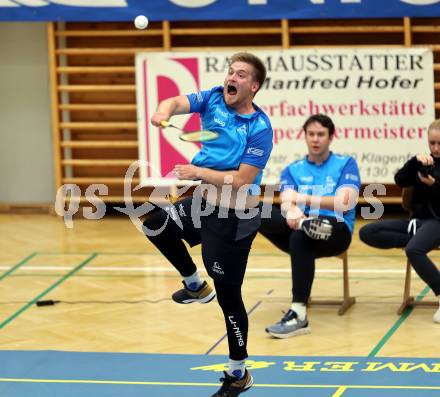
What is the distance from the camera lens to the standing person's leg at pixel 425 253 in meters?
7.91

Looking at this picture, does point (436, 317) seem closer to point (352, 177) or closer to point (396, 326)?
point (396, 326)

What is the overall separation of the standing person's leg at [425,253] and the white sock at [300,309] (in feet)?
2.90

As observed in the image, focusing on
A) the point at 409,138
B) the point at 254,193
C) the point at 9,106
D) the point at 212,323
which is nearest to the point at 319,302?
the point at 212,323

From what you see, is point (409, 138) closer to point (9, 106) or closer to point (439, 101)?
point (439, 101)

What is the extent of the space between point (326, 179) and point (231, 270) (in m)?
2.31

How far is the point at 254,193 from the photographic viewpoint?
6.09 metres

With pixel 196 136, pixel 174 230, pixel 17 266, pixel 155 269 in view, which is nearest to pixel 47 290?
pixel 17 266

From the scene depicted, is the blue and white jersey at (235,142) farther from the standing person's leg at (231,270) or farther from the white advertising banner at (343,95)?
the white advertising banner at (343,95)

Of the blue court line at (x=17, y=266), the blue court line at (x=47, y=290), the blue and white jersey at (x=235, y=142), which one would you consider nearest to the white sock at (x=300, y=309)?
the blue and white jersey at (x=235, y=142)

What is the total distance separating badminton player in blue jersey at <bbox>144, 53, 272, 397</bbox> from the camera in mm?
5910

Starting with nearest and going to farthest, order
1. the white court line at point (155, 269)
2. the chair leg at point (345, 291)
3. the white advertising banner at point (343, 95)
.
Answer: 1. the chair leg at point (345, 291)
2. the white court line at point (155, 269)
3. the white advertising banner at point (343, 95)

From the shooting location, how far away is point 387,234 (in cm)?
818

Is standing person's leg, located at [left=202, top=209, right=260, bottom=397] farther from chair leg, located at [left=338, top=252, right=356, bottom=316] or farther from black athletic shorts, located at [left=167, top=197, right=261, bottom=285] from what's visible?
Result: chair leg, located at [left=338, top=252, right=356, bottom=316]

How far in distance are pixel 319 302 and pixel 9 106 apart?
540 centimetres
